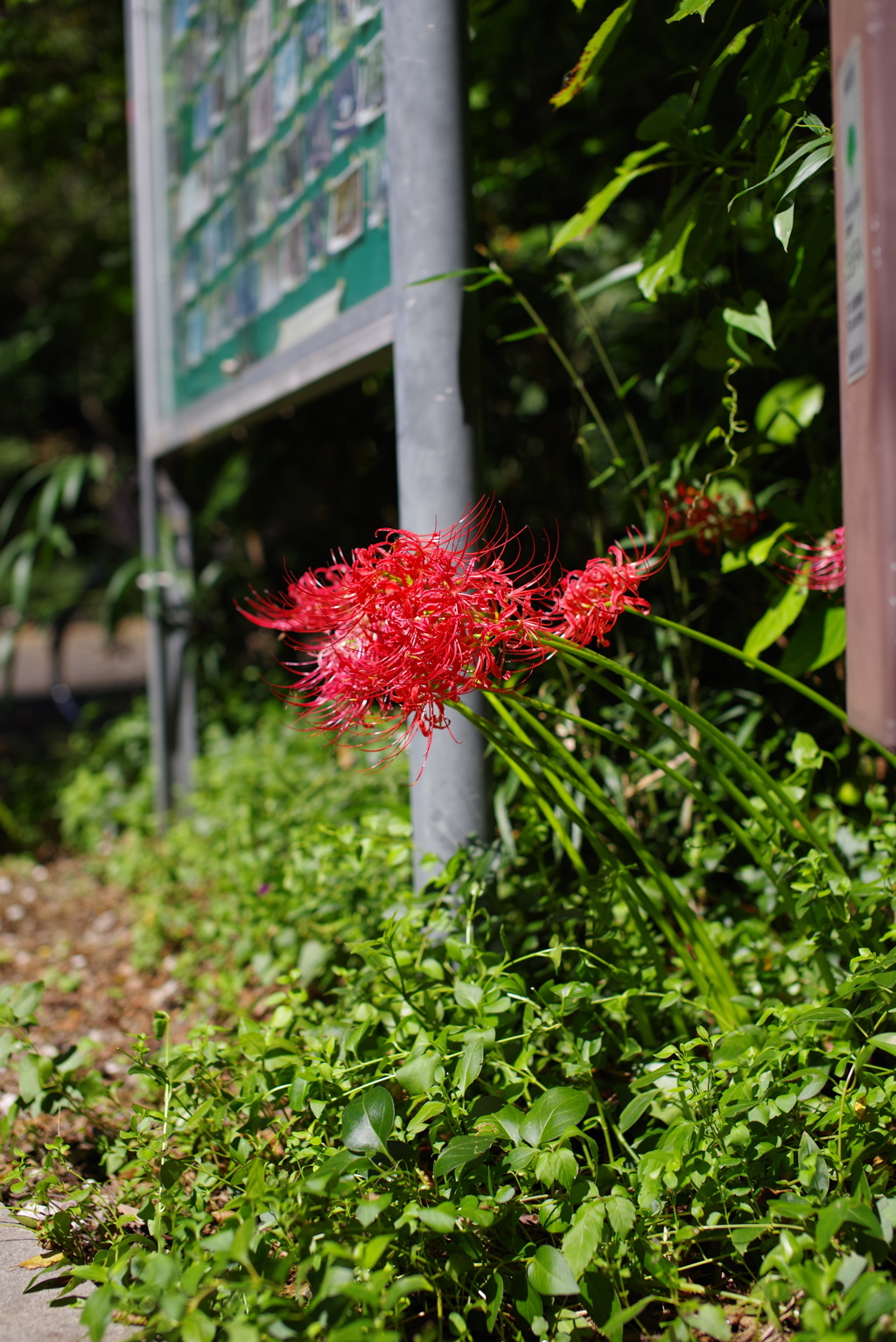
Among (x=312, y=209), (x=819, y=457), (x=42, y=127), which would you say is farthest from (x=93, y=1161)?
(x=42, y=127)

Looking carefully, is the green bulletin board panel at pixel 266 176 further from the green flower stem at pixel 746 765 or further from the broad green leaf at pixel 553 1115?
the broad green leaf at pixel 553 1115

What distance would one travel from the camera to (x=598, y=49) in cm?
144

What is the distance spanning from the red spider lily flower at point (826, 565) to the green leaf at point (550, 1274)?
3.54ft

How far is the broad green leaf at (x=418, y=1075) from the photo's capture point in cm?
116

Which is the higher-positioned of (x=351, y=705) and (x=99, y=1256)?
(x=351, y=705)

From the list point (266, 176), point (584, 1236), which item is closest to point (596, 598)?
point (584, 1236)

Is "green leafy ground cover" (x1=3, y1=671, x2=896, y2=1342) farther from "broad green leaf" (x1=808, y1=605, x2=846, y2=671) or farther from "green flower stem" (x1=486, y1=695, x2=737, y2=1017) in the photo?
"broad green leaf" (x1=808, y1=605, x2=846, y2=671)

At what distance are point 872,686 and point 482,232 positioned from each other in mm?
2232

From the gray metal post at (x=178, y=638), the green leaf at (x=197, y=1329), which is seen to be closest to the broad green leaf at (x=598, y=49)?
the green leaf at (x=197, y=1329)

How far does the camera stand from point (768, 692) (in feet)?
6.97

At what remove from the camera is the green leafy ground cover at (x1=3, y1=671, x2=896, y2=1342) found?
1.02 meters

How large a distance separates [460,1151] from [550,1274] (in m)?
0.15

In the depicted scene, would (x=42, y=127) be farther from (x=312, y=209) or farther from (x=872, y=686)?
(x=872, y=686)

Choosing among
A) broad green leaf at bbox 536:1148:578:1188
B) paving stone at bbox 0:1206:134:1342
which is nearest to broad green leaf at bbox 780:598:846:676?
broad green leaf at bbox 536:1148:578:1188
